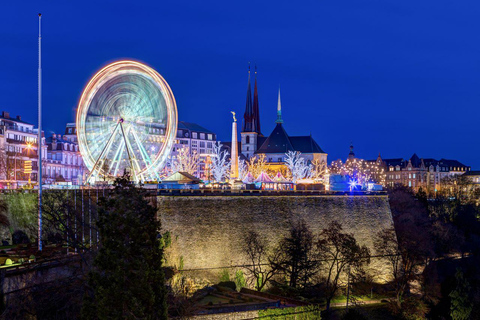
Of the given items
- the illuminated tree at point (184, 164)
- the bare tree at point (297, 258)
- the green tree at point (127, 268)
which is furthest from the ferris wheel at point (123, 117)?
the illuminated tree at point (184, 164)

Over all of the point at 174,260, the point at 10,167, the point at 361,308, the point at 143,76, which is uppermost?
the point at 143,76

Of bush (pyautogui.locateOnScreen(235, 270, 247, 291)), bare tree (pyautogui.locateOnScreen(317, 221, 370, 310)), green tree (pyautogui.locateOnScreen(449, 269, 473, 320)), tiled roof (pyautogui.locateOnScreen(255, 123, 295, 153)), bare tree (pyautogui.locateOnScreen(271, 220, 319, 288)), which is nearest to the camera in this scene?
bush (pyautogui.locateOnScreen(235, 270, 247, 291))

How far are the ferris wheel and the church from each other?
89.2 meters

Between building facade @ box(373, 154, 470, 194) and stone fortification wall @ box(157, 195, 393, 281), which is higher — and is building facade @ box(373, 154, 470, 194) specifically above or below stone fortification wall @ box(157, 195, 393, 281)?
above

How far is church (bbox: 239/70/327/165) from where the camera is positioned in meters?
137

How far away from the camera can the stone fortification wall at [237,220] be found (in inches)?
1625

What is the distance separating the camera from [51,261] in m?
32.0

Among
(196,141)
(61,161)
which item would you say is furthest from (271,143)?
(61,161)

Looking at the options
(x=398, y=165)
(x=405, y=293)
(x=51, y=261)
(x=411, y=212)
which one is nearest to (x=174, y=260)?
(x=51, y=261)

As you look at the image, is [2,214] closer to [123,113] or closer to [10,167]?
[123,113]

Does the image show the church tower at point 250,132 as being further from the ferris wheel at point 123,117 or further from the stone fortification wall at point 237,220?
the ferris wheel at point 123,117

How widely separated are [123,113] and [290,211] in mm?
14904

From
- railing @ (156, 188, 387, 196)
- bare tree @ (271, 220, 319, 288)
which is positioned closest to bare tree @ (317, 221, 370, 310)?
bare tree @ (271, 220, 319, 288)

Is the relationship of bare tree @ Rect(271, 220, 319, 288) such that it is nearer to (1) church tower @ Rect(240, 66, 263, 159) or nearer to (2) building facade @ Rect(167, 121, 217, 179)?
(2) building facade @ Rect(167, 121, 217, 179)
